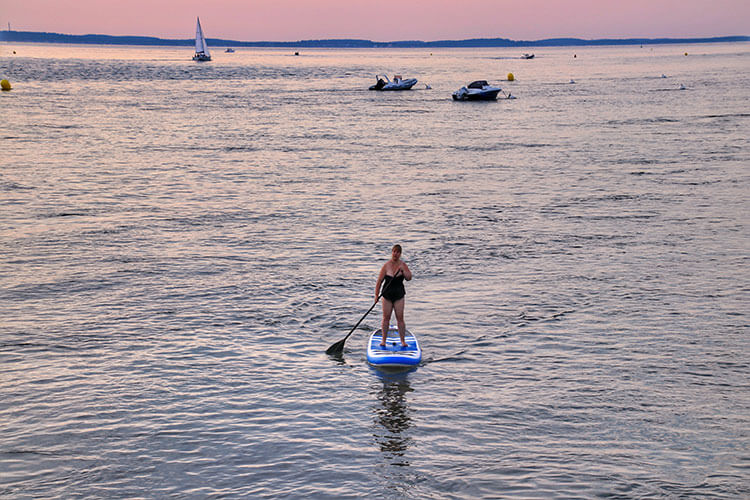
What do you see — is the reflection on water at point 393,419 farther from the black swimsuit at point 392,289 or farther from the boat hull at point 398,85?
the boat hull at point 398,85

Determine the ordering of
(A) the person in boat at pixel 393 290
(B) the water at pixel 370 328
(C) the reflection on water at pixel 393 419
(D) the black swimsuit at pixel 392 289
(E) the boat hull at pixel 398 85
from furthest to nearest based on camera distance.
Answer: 1. (E) the boat hull at pixel 398 85
2. (D) the black swimsuit at pixel 392 289
3. (A) the person in boat at pixel 393 290
4. (C) the reflection on water at pixel 393 419
5. (B) the water at pixel 370 328

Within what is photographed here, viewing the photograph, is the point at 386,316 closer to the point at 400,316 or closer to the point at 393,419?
the point at 400,316

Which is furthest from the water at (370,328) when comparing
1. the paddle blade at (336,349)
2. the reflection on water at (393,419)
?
the paddle blade at (336,349)

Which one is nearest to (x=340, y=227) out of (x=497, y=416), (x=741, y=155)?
(x=497, y=416)

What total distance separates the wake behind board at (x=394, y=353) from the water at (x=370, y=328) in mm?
306

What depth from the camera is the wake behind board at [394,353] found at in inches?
501

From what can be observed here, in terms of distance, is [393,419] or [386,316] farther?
[386,316]

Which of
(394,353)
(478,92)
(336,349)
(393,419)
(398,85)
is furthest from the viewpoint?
(398,85)

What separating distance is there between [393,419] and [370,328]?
160 inches

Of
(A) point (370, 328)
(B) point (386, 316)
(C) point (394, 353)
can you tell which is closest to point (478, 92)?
(A) point (370, 328)

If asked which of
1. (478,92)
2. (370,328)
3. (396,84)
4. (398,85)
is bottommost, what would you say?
(370,328)

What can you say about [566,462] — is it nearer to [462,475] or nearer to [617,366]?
[462,475]

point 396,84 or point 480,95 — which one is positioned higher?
point 396,84

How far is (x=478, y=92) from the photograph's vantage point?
75875 mm
